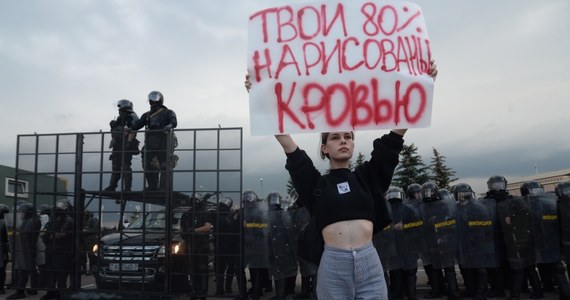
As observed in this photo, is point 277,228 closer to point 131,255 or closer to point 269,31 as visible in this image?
point 131,255

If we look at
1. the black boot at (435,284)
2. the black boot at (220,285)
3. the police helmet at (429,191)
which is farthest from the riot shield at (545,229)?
the black boot at (220,285)

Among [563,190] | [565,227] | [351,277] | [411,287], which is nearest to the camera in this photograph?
[351,277]

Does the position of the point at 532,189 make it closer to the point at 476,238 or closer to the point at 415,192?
the point at 476,238

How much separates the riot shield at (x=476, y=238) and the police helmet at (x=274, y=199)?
11.7 ft

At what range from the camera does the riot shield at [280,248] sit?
8625 millimetres

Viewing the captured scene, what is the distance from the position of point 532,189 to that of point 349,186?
23.6 feet

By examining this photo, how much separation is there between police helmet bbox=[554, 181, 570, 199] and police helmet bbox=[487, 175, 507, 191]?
92 cm

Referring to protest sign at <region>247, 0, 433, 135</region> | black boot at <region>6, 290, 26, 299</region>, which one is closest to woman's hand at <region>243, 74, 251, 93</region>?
protest sign at <region>247, 0, 433, 135</region>

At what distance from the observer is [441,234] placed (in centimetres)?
837

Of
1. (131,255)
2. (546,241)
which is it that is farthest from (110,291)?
(546,241)

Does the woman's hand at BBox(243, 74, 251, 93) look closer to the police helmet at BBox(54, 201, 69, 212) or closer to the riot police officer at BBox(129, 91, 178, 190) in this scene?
the riot police officer at BBox(129, 91, 178, 190)

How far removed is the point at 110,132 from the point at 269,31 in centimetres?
594

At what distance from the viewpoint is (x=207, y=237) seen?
8.15 metres

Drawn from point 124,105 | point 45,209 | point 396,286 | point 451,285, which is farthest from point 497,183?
point 45,209
